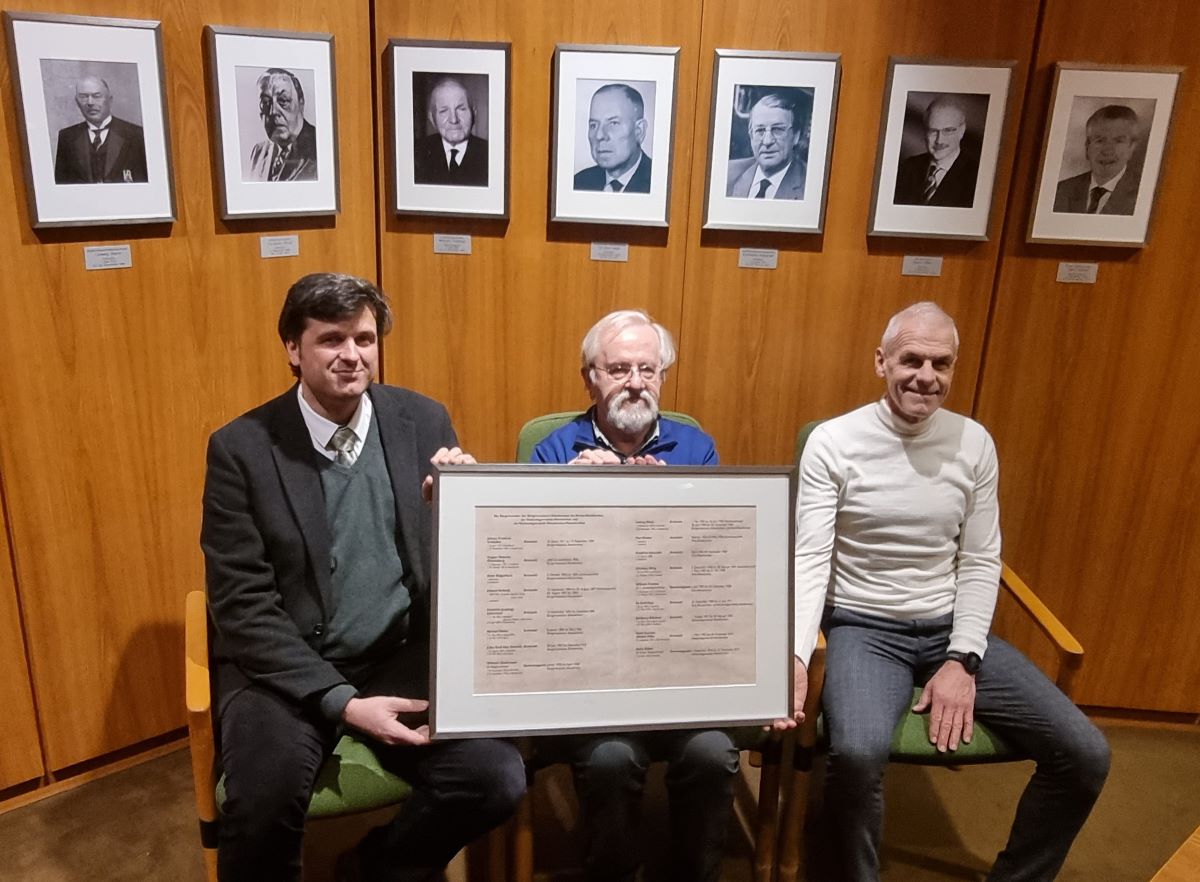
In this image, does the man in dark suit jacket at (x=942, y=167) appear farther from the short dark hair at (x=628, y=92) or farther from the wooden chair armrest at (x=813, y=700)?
the wooden chair armrest at (x=813, y=700)

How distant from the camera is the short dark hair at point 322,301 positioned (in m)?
1.95

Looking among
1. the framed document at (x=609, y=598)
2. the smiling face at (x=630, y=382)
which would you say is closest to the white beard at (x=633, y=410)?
the smiling face at (x=630, y=382)

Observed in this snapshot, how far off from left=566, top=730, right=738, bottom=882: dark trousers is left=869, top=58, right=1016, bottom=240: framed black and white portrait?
1.60 m

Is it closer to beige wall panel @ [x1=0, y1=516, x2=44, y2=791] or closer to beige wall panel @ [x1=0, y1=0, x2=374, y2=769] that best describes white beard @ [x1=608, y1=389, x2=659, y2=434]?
beige wall panel @ [x1=0, y1=0, x2=374, y2=769]

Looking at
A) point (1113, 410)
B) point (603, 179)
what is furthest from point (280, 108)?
point (1113, 410)

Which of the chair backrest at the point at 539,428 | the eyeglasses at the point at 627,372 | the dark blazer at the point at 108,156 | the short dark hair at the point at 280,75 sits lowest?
the chair backrest at the point at 539,428

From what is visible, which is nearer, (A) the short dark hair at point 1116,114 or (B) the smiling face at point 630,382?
(B) the smiling face at point 630,382

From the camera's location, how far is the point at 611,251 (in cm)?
282

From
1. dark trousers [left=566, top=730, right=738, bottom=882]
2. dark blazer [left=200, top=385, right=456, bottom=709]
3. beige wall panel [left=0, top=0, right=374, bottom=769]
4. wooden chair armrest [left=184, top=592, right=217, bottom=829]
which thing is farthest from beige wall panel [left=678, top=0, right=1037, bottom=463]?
wooden chair armrest [left=184, top=592, right=217, bottom=829]

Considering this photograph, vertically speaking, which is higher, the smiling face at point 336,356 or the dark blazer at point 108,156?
the dark blazer at point 108,156

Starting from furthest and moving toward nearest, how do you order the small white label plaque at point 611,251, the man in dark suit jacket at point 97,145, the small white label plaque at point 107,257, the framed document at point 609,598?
the small white label plaque at point 611,251
the small white label plaque at point 107,257
the man in dark suit jacket at point 97,145
the framed document at point 609,598

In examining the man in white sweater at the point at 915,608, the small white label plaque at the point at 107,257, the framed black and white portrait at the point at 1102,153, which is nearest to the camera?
the man in white sweater at the point at 915,608

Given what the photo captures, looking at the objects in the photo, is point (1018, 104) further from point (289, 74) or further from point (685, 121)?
point (289, 74)

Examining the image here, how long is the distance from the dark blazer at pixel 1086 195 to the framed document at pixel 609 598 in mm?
1389
